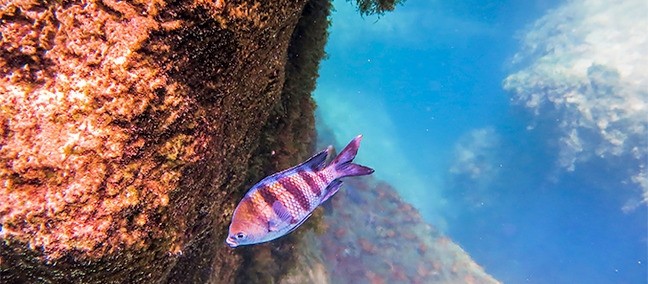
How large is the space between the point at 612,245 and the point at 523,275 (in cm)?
1181

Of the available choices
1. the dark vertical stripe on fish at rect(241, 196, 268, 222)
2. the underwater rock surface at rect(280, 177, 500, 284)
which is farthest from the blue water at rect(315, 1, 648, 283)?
the dark vertical stripe on fish at rect(241, 196, 268, 222)

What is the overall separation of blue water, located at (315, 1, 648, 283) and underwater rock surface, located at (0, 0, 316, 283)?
14.6 metres

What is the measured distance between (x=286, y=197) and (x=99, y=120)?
832 millimetres

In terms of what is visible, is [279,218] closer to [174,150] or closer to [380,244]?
[174,150]

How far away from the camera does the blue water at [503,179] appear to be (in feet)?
94.2

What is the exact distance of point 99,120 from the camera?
1.17 m

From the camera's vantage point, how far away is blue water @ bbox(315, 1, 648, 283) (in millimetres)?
28703

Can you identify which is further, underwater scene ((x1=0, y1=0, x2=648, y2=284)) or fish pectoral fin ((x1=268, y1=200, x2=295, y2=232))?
fish pectoral fin ((x1=268, y1=200, x2=295, y2=232))

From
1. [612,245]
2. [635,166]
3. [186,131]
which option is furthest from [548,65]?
[186,131]

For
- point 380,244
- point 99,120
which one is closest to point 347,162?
point 99,120

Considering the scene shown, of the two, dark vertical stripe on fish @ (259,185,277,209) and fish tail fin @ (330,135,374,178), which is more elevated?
fish tail fin @ (330,135,374,178)

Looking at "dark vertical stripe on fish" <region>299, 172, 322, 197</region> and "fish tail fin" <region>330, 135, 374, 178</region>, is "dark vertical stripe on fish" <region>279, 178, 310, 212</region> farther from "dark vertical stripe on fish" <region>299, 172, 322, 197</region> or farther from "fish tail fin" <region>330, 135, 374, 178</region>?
"fish tail fin" <region>330, 135, 374, 178</region>

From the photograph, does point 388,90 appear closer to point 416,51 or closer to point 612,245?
point 416,51

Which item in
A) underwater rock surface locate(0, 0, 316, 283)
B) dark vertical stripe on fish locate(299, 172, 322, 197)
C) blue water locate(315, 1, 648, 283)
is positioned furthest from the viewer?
blue water locate(315, 1, 648, 283)
